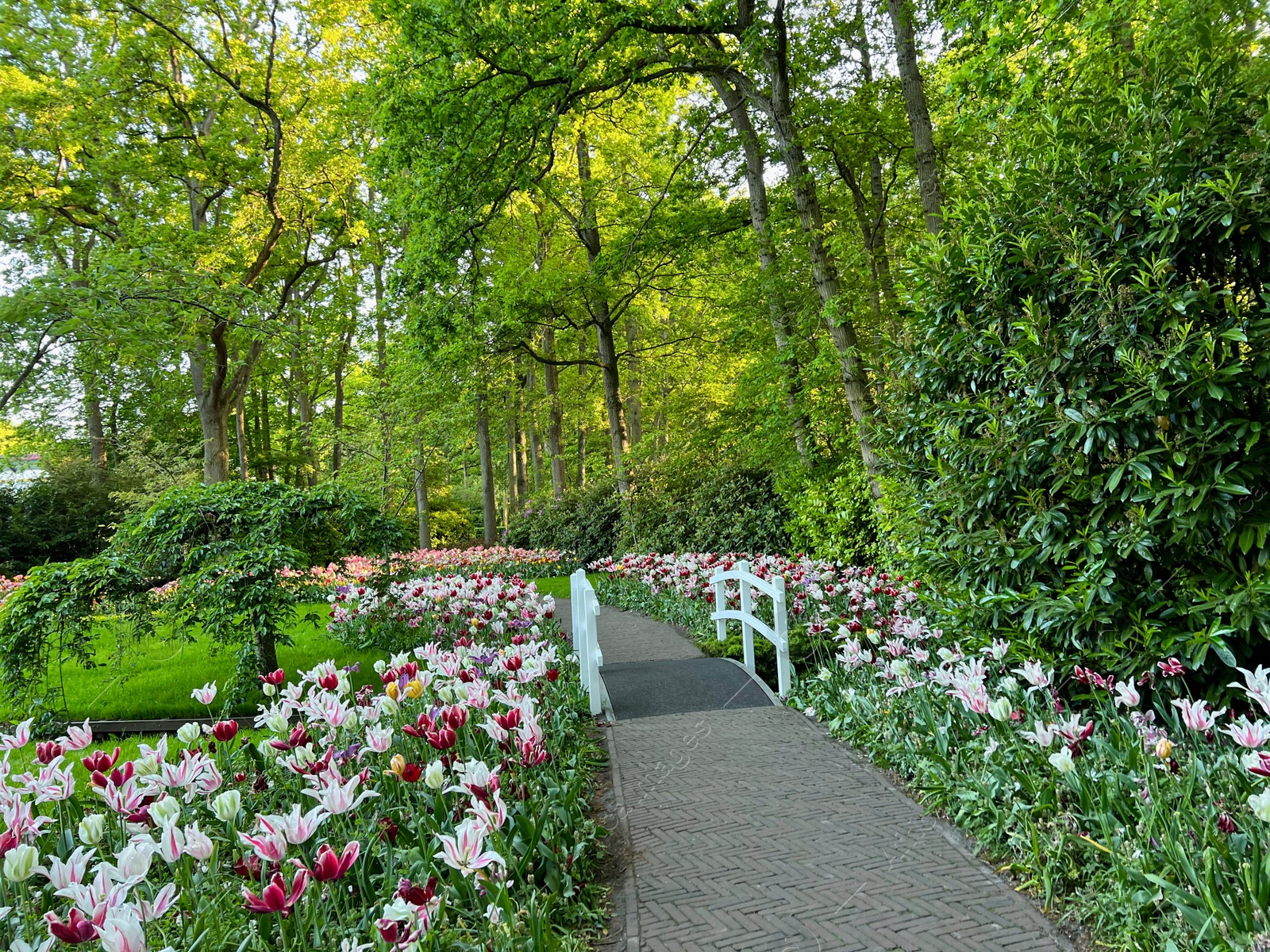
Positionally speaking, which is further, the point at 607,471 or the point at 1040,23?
the point at 607,471

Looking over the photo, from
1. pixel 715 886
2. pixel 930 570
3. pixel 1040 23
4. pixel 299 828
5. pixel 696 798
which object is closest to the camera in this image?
pixel 299 828

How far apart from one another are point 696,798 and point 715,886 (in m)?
0.92

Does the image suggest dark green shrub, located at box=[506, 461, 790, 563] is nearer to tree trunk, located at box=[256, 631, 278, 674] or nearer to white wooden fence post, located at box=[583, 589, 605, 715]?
white wooden fence post, located at box=[583, 589, 605, 715]

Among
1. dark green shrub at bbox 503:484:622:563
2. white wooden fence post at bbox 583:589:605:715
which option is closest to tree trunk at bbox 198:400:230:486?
dark green shrub at bbox 503:484:622:563

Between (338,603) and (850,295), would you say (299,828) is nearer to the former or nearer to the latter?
(338,603)

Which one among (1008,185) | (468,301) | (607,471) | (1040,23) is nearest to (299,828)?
(1008,185)

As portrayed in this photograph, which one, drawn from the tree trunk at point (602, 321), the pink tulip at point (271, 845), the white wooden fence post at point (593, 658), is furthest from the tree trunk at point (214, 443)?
the pink tulip at point (271, 845)

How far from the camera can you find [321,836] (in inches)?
122

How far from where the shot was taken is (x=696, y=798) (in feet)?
13.2

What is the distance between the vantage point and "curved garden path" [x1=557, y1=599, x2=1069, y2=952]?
2.75m

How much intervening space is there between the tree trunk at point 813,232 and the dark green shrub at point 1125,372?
3.72 meters

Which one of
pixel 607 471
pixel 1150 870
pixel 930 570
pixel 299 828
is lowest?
pixel 1150 870

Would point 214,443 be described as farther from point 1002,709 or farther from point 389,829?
point 1002,709

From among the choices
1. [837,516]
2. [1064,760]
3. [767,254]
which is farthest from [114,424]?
[1064,760]
